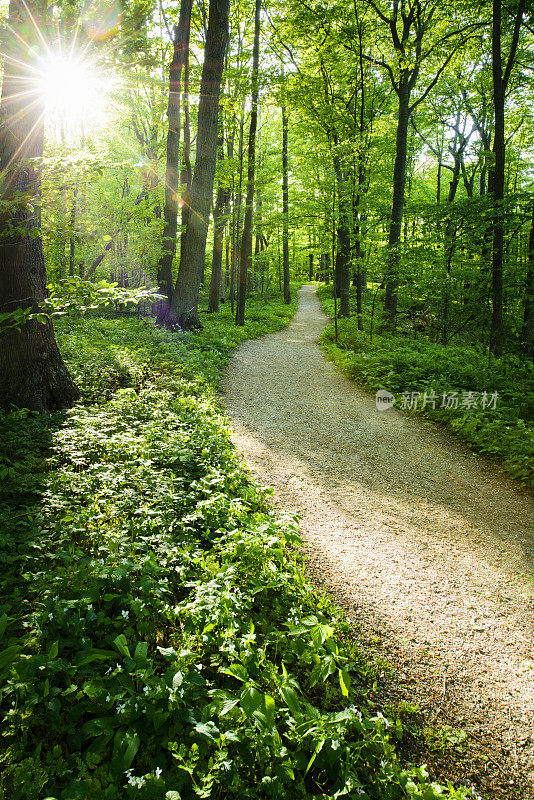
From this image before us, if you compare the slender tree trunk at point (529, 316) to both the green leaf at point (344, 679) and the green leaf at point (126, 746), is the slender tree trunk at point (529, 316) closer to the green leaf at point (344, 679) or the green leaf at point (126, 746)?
the green leaf at point (344, 679)

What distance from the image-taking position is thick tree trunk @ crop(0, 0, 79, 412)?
416cm

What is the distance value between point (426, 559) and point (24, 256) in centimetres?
555

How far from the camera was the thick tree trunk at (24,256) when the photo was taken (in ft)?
13.6

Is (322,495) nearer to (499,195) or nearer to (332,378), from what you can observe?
(332,378)

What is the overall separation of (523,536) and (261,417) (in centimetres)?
414

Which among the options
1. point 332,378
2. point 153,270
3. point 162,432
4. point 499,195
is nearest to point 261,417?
point 162,432

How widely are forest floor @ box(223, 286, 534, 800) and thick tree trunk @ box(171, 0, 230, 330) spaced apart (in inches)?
202

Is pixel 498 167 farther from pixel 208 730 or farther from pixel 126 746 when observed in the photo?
pixel 126 746

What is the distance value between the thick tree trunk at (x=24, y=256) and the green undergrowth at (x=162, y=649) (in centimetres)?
94

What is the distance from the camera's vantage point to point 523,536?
4125 mm

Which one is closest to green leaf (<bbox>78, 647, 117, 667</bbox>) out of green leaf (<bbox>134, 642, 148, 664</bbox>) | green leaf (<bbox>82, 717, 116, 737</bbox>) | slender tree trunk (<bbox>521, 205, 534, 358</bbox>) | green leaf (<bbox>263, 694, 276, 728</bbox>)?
green leaf (<bbox>134, 642, 148, 664</bbox>)

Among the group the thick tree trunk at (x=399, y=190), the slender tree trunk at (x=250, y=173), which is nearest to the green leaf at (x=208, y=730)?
the thick tree trunk at (x=399, y=190)

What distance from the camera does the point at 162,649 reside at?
6.89 feet

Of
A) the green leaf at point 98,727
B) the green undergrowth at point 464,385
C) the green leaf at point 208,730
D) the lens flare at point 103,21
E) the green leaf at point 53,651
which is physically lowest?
the green leaf at point 208,730
